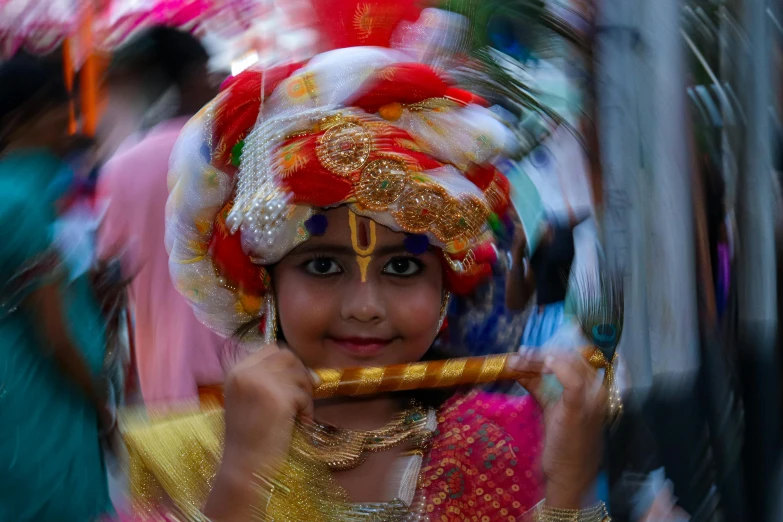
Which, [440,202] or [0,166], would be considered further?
[0,166]

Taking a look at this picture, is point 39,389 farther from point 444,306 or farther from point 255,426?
point 444,306

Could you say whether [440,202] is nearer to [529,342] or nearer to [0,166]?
[529,342]

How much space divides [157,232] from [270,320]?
226 millimetres

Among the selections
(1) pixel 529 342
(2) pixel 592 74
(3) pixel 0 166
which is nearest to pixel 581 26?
(2) pixel 592 74

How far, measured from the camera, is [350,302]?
1171mm

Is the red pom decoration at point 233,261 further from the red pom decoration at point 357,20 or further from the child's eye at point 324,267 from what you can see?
the red pom decoration at point 357,20

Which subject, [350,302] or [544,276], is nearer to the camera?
[350,302]

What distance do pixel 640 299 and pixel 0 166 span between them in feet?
3.31

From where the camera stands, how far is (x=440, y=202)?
47.0 inches

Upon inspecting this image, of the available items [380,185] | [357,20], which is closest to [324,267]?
[380,185]

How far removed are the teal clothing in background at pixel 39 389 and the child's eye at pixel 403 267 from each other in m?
0.45

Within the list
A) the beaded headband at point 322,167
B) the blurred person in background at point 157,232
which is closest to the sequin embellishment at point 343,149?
the beaded headband at point 322,167

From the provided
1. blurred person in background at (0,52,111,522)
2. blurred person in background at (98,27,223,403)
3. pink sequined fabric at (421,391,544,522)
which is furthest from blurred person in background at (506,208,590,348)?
blurred person in background at (0,52,111,522)

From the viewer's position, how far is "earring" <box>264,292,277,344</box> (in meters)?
1.25
